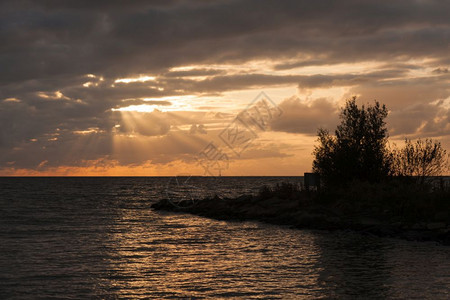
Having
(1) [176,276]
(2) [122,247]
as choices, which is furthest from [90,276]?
(2) [122,247]

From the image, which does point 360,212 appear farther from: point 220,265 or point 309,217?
point 220,265

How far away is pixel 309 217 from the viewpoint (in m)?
38.0

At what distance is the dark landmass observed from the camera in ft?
102

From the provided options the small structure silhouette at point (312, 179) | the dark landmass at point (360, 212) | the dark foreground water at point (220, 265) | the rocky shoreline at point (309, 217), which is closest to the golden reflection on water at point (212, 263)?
the dark foreground water at point (220, 265)

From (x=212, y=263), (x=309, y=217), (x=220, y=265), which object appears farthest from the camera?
(x=309, y=217)

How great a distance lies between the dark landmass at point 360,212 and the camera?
31.2 m

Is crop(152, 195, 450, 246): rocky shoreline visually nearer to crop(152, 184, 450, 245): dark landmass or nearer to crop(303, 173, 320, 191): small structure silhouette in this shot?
crop(152, 184, 450, 245): dark landmass

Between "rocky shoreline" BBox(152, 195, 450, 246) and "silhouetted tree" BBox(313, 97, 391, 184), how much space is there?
16.0ft

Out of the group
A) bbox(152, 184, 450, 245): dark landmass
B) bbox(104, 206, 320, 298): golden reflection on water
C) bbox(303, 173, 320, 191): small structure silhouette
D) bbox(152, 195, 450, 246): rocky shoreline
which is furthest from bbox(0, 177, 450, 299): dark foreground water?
bbox(303, 173, 320, 191): small structure silhouette

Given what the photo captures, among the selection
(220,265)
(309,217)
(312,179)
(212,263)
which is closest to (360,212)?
(309,217)

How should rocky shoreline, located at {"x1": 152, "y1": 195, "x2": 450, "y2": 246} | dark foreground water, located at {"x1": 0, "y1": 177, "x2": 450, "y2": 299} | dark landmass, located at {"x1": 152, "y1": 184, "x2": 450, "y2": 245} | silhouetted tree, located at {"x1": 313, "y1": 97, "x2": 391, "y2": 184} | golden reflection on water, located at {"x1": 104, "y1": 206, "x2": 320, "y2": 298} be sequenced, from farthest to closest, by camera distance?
silhouetted tree, located at {"x1": 313, "y1": 97, "x2": 391, "y2": 184}, dark landmass, located at {"x1": 152, "y1": 184, "x2": 450, "y2": 245}, rocky shoreline, located at {"x1": 152, "y1": 195, "x2": 450, "y2": 246}, golden reflection on water, located at {"x1": 104, "y1": 206, "x2": 320, "y2": 298}, dark foreground water, located at {"x1": 0, "y1": 177, "x2": 450, "y2": 299}

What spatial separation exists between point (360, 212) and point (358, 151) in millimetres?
8803

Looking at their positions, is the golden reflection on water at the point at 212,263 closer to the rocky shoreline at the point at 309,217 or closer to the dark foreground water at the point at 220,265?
the dark foreground water at the point at 220,265

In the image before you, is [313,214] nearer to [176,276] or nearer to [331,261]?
[331,261]
